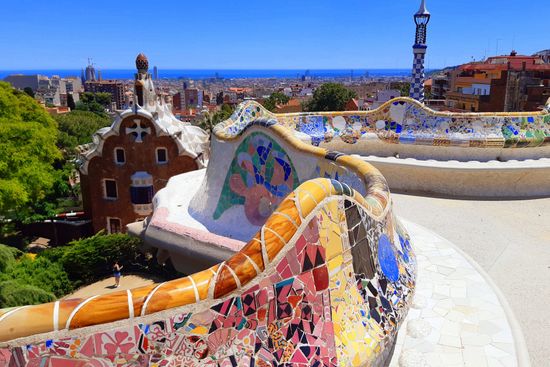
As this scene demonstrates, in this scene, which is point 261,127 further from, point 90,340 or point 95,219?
point 95,219

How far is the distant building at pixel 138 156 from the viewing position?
15609mm

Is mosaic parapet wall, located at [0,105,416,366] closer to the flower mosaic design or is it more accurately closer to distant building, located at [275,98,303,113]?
the flower mosaic design

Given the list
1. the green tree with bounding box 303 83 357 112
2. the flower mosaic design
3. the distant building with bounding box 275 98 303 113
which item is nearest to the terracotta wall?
the flower mosaic design

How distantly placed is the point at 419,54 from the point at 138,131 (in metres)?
9.74

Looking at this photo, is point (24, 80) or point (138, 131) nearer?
point (138, 131)

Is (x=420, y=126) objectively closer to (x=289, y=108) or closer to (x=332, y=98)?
(x=332, y=98)

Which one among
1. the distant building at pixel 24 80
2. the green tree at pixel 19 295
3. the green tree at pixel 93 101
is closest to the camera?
the green tree at pixel 19 295

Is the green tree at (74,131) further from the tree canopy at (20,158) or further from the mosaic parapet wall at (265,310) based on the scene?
the mosaic parapet wall at (265,310)

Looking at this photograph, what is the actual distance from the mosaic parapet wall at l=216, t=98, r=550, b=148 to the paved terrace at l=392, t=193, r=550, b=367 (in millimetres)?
1454

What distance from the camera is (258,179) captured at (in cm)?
686

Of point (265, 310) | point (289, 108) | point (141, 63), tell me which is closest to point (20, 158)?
point (141, 63)

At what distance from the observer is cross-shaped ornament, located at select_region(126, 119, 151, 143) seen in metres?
15.6

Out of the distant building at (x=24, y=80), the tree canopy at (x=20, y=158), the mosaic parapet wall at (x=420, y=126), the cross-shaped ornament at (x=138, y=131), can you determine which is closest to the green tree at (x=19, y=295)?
the tree canopy at (x=20, y=158)

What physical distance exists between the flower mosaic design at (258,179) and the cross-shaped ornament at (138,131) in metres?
8.98
